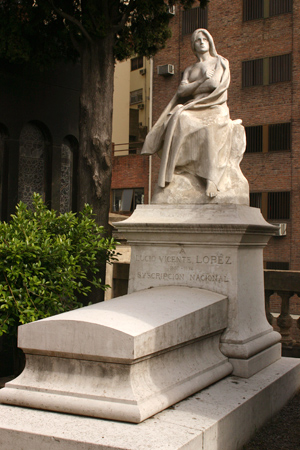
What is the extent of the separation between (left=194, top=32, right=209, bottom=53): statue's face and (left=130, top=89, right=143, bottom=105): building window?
30.6 metres

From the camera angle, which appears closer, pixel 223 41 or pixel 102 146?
pixel 102 146

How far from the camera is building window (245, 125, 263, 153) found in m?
28.5

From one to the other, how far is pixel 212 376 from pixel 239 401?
41 cm

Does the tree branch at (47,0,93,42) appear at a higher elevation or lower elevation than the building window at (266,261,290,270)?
higher

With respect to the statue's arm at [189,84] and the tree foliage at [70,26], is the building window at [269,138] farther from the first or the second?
the statue's arm at [189,84]

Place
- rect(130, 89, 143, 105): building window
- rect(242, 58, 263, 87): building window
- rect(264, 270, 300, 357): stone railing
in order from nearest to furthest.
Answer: rect(264, 270, 300, 357): stone railing
rect(242, 58, 263, 87): building window
rect(130, 89, 143, 105): building window

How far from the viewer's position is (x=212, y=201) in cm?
626

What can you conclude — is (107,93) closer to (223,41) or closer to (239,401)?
(239,401)

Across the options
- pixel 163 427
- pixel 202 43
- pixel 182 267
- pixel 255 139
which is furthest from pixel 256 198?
pixel 163 427

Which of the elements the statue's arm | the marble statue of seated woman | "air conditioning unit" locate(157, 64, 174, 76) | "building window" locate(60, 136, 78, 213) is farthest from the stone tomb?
"air conditioning unit" locate(157, 64, 174, 76)

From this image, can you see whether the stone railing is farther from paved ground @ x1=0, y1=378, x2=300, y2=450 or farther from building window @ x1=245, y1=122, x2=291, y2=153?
building window @ x1=245, y1=122, x2=291, y2=153

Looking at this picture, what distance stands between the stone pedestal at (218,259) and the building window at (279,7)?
24.2 metres

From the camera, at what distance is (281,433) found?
5145 mm

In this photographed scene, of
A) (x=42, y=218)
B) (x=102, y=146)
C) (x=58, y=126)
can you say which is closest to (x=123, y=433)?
(x=42, y=218)
